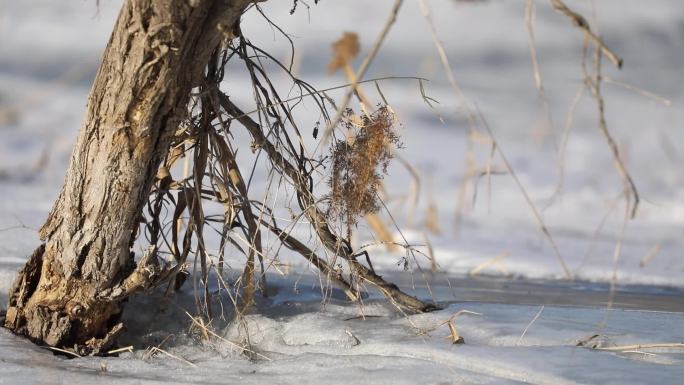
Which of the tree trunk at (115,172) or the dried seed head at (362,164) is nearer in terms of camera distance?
the tree trunk at (115,172)

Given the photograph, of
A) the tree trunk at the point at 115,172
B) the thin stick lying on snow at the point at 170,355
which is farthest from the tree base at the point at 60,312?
the thin stick lying on snow at the point at 170,355

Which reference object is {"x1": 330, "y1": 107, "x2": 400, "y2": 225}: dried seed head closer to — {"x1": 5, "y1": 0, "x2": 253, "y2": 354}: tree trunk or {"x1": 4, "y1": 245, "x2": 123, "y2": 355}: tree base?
{"x1": 5, "y1": 0, "x2": 253, "y2": 354}: tree trunk

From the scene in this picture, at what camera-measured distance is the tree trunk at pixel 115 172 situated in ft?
5.15

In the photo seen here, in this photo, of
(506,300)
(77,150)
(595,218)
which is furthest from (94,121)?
(595,218)

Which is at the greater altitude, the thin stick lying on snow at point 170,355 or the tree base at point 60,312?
the tree base at point 60,312

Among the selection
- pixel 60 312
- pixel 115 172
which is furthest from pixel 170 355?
pixel 115 172

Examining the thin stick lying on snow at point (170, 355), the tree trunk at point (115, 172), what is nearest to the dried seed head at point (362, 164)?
the tree trunk at point (115, 172)

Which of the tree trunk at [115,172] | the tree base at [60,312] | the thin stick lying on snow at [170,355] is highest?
the tree trunk at [115,172]

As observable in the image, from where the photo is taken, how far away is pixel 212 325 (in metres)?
1.89

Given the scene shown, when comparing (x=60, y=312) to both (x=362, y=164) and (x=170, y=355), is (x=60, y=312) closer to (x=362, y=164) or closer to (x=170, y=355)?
(x=170, y=355)

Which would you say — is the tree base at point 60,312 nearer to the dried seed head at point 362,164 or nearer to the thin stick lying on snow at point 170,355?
the thin stick lying on snow at point 170,355

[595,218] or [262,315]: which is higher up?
[595,218]

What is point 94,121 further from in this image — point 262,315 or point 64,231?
point 262,315

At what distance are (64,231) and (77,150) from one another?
0.16 m
